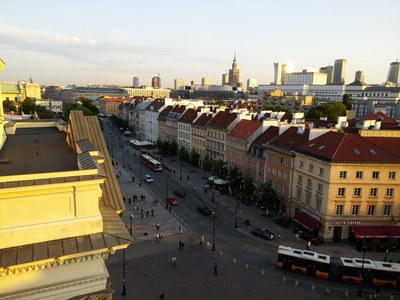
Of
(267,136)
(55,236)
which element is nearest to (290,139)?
(267,136)

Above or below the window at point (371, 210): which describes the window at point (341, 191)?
above

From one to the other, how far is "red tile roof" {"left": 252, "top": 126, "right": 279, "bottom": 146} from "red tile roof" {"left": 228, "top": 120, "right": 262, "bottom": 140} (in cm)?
→ 228

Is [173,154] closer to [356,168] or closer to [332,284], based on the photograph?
[356,168]

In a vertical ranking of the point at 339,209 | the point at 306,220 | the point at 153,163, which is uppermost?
the point at 339,209

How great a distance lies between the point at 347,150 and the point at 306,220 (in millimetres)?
9896

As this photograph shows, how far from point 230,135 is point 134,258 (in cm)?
3786

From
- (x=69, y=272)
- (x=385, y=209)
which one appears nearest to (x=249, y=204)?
(x=385, y=209)

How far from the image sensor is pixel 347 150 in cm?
4181

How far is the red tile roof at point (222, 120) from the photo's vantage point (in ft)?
240

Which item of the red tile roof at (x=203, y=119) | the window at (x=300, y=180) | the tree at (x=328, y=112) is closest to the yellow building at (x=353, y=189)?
the window at (x=300, y=180)

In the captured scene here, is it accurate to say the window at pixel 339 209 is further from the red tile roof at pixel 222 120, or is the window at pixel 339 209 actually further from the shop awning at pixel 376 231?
the red tile roof at pixel 222 120

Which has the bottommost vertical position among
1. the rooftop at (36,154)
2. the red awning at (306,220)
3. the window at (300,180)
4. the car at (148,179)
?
the car at (148,179)

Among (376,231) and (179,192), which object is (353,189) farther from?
(179,192)

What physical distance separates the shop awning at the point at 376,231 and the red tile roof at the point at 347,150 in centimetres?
784
